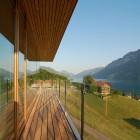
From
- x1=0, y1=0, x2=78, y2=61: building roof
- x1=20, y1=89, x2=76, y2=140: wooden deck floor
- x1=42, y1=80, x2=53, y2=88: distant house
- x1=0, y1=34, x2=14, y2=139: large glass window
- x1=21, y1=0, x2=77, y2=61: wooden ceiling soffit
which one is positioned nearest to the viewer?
x1=0, y1=34, x2=14, y2=139: large glass window

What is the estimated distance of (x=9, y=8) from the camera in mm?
3246

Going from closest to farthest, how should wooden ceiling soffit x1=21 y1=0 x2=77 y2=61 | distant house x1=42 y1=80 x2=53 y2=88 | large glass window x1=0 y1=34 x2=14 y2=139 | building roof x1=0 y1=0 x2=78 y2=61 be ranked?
1. large glass window x1=0 y1=34 x2=14 y2=139
2. building roof x1=0 y1=0 x2=78 y2=61
3. wooden ceiling soffit x1=21 y1=0 x2=77 y2=61
4. distant house x1=42 y1=80 x2=53 y2=88

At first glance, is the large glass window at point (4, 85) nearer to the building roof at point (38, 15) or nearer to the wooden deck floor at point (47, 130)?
the building roof at point (38, 15)

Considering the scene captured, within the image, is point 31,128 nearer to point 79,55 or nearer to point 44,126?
point 44,126

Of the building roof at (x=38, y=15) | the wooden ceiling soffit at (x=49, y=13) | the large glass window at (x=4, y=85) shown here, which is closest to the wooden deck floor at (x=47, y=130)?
the large glass window at (x=4, y=85)

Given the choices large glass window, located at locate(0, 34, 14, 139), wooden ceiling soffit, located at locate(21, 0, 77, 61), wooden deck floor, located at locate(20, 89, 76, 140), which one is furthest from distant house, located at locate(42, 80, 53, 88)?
large glass window, located at locate(0, 34, 14, 139)

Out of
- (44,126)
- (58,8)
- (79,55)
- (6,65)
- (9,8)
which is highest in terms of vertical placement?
→ (79,55)

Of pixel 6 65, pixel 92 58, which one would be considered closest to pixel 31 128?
pixel 6 65

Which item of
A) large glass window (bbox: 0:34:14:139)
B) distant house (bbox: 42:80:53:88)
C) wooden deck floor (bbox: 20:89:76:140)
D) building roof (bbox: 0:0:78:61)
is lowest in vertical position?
wooden deck floor (bbox: 20:89:76:140)

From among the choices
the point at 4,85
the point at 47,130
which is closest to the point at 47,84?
the point at 47,130

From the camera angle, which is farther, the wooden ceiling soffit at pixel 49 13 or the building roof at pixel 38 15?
the wooden ceiling soffit at pixel 49 13

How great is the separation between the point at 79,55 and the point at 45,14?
12800 centimetres

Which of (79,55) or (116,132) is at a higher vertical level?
(79,55)

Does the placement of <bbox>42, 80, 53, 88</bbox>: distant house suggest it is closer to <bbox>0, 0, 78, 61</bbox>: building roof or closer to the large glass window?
<bbox>0, 0, 78, 61</bbox>: building roof
